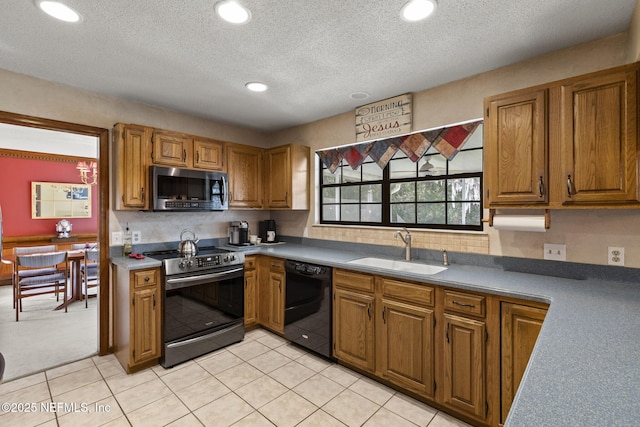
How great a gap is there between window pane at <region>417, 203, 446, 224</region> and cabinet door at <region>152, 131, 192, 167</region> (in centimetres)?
239

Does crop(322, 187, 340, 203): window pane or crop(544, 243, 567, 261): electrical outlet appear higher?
crop(322, 187, 340, 203): window pane

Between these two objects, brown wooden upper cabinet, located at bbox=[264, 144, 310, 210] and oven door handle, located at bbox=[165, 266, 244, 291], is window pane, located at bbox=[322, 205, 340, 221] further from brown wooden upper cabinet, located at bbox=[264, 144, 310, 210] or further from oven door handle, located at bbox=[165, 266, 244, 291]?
oven door handle, located at bbox=[165, 266, 244, 291]

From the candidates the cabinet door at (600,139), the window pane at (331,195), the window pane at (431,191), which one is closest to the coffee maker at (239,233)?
the window pane at (331,195)

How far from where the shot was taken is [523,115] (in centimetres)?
200

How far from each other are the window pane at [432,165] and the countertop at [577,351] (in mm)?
1083

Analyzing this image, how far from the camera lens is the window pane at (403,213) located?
3.06m

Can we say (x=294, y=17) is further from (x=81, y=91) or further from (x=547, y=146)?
(x=81, y=91)

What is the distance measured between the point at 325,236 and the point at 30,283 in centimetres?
376

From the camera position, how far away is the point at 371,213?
341 centimetres

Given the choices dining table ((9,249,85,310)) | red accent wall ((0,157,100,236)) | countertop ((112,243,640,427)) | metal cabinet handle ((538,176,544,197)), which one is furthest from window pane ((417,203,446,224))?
red accent wall ((0,157,100,236))

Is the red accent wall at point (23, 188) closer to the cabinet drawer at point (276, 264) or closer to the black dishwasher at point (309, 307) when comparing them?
the cabinet drawer at point (276, 264)

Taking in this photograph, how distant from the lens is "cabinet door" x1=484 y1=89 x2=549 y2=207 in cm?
194

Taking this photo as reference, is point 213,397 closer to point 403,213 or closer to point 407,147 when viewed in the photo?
point 403,213

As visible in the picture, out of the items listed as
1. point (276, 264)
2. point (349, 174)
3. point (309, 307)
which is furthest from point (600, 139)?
point (276, 264)
